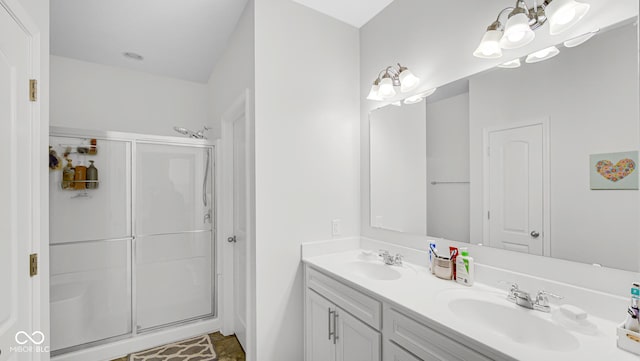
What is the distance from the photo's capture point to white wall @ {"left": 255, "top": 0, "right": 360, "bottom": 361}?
5.85 ft

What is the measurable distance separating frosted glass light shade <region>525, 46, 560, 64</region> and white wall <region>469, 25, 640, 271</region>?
0.07 ft

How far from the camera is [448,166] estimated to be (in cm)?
160

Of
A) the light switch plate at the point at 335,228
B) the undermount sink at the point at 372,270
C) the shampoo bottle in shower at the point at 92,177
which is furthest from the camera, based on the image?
the shampoo bottle in shower at the point at 92,177

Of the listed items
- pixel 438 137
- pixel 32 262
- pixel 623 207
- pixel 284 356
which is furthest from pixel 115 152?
pixel 623 207

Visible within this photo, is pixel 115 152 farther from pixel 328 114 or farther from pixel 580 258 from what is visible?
pixel 580 258

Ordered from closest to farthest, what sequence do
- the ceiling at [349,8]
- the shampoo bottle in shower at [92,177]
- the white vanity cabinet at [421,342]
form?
1. the white vanity cabinet at [421,342]
2. the ceiling at [349,8]
3. the shampoo bottle in shower at [92,177]

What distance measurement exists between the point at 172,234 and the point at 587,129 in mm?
2970

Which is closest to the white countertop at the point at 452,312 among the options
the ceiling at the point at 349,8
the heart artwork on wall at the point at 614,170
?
the heart artwork on wall at the point at 614,170

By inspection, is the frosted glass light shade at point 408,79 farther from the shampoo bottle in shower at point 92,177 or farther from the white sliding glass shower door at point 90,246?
the shampoo bottle in shower at point 92,177

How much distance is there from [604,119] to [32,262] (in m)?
2.30

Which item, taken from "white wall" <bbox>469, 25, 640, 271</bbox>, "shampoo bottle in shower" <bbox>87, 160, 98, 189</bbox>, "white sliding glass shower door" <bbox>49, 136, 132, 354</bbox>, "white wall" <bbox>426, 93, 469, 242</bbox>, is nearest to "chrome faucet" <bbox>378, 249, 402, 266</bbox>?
"white wall" <bbox>426, 93, 469, 242</bbox>

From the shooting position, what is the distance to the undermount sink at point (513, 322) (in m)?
0.97

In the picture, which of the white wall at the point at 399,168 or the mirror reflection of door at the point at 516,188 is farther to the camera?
the white wall at the point at 399,168

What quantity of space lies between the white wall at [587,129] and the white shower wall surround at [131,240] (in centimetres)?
260
